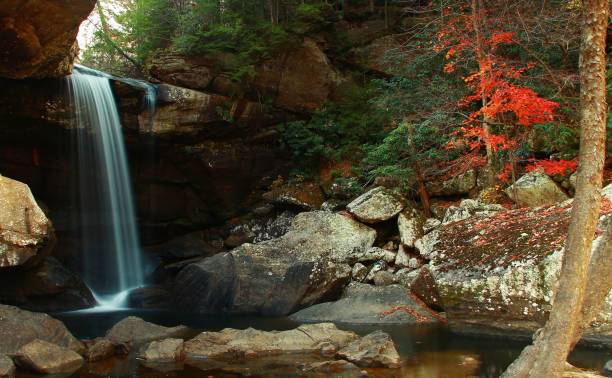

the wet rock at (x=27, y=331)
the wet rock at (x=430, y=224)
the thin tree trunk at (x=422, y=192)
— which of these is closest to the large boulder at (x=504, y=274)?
the wet rock at (x=430, y=224)

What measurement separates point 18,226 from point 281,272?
5480 millimetres

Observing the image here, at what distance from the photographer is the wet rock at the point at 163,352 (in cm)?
697

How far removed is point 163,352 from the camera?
23.2 feet

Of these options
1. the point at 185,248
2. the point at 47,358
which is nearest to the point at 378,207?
the point at 185,248

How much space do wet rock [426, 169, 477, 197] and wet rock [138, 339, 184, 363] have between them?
8758mm

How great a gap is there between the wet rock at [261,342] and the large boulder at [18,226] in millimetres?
4252

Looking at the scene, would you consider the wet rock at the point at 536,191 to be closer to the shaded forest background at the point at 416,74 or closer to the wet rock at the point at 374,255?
the shaded forest background at the point at 416,74

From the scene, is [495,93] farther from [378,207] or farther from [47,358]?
[47,358]

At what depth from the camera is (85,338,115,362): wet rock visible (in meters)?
7.20

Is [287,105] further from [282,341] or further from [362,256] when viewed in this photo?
[282,341]

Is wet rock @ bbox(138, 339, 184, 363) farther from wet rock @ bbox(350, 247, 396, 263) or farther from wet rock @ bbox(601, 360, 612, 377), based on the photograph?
wet rock @ bbox(350, 247, 396, 263)

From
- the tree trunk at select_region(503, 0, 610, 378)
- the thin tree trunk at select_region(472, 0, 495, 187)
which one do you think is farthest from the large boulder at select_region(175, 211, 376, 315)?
the tree trunk at select_region(503, 0, 610, 378)

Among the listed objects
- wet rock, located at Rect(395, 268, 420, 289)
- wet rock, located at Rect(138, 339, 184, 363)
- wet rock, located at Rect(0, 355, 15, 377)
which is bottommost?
wet rock, located at Rect(395, 268, 420, 289)

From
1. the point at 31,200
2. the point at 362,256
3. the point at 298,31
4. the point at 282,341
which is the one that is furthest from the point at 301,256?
the point at 298,31
